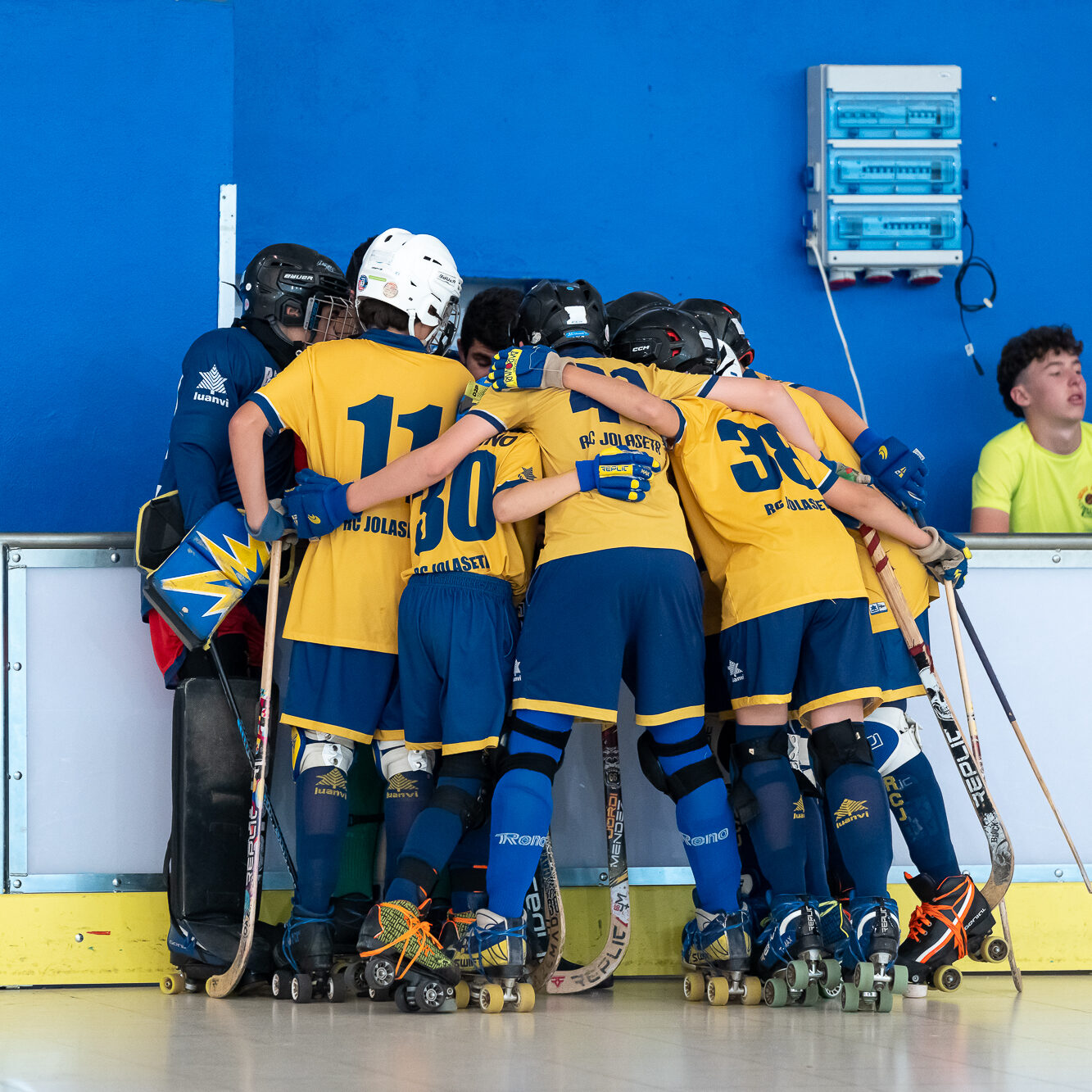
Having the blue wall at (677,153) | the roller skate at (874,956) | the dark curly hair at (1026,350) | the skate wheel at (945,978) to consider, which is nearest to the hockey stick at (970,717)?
the skate wheel at (945,978)

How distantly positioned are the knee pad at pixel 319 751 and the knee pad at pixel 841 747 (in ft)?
3.29

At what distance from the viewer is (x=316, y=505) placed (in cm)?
296

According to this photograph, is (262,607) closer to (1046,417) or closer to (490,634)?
(490,634)

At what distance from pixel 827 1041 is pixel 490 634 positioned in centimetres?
104

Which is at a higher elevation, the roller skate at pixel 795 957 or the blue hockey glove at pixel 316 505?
the blue hockey glove at pixel 316 505

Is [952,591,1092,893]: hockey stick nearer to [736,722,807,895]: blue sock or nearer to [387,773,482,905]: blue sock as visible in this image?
[736,722,807,895]: blue sock

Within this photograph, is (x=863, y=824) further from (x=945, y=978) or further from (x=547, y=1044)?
(x=547, y=1044)

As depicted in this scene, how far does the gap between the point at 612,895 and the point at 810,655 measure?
2.26ft

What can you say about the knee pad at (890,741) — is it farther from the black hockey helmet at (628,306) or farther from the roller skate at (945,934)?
the black hockey helmet at (628,306)

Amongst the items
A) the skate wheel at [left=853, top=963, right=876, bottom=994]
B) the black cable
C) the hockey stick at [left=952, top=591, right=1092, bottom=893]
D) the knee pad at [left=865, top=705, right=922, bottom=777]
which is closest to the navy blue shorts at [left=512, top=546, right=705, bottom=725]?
the knee pad at [left=865, top=705, right=922, bottom=777]

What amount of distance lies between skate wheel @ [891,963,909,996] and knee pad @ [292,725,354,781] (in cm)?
118

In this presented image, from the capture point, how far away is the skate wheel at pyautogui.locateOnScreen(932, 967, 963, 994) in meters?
2.83

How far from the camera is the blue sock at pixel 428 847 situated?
271cm

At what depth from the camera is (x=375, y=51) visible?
5418 millimetres
